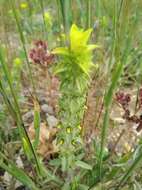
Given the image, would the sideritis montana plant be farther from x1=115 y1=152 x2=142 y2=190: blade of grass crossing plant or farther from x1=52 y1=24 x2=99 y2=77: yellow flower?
x1=115 y1=152 x2=142 y2=190: blade of grass crossing plant

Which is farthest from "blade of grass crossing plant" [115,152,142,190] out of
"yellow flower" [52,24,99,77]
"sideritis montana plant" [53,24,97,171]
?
"yellow flower" [52,24,99,77]

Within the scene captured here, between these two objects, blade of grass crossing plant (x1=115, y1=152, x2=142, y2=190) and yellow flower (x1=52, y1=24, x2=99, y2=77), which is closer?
yellow flower (x1=52, y1=24, x2=99, y2=77)

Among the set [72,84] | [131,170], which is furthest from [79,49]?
[131,170]

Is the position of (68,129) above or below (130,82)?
above

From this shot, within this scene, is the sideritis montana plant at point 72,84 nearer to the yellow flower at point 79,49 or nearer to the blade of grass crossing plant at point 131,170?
the yellow flower at point 79,49

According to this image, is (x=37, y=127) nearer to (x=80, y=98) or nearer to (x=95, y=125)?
(x=80, y=98)

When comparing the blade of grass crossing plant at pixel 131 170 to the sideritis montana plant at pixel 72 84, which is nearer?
the sideritis montana plant at pixel 72 84

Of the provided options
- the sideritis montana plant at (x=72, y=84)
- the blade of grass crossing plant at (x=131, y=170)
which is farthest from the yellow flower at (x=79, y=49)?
the blade of grass crossing plant at (x=131, y=170)

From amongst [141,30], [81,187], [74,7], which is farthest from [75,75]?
[141,30]
